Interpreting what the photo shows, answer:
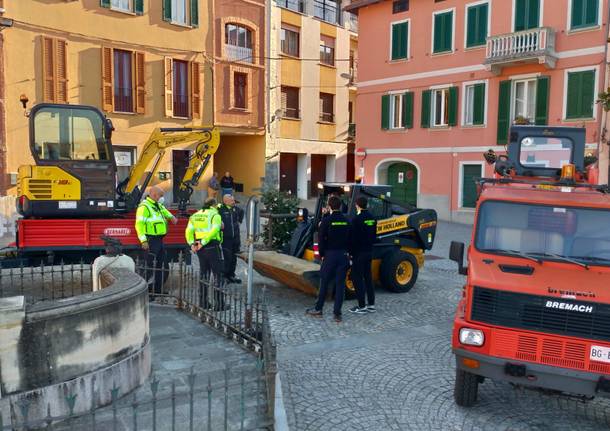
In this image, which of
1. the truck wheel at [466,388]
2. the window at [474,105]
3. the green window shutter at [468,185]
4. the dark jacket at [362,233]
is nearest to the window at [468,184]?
the green window shutter at [468,185]

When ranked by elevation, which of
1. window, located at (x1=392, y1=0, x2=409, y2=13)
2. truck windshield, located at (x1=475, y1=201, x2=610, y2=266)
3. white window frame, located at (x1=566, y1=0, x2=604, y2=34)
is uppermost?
window, located at (x1=392, y1=0, x2=409, y2=13)

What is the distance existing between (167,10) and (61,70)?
5.15 metres

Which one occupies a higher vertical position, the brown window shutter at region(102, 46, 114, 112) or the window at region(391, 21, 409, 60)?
the window at region(391, 21, 409, 60)

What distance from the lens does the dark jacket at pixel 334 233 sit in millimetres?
7742

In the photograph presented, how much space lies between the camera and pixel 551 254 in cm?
523

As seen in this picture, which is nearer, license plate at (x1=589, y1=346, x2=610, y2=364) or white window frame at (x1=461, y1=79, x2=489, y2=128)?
license plate at (x1=589, y1=346, x2=610, y2=364)

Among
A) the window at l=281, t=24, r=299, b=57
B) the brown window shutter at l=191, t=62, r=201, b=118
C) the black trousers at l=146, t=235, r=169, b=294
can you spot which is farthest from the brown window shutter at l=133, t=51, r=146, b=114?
the black trousers at l=146, t=235, r=169, b=294

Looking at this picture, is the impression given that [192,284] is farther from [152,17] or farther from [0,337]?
[152,17]

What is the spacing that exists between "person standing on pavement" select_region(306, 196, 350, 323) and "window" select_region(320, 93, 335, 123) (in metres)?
22.6

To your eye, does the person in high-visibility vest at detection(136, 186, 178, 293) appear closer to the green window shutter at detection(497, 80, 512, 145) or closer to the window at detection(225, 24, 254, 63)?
the green window shutter at detection(497, 80, 512, 145)

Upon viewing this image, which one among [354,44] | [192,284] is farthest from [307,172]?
[192,284]

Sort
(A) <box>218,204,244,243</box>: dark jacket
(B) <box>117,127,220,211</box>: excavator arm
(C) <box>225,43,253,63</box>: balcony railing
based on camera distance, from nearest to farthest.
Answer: (A) <box>218,204,244,243</box>: dark jacket, (B) <box>117,127,220,211</box>: excavator arm, (C) <box>225,43,253,63</box>: balcony railing

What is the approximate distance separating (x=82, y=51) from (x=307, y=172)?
13.0 meters

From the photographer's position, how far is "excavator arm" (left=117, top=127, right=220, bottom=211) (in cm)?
1152
